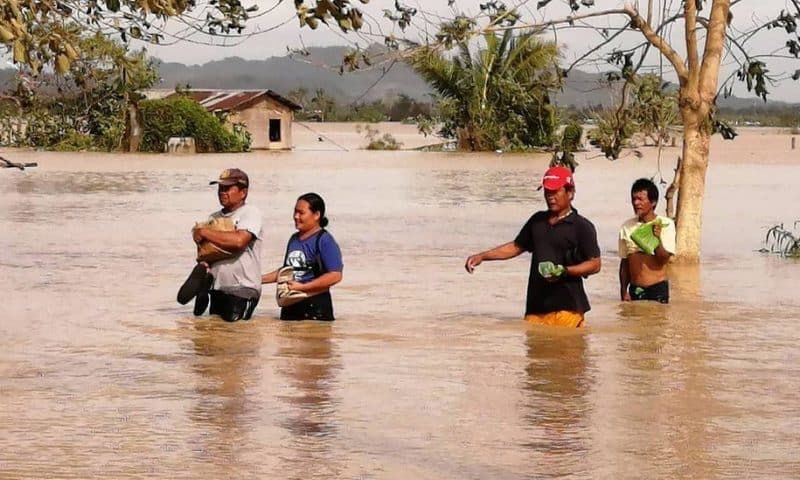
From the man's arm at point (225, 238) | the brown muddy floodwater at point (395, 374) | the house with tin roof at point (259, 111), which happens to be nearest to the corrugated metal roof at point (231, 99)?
the house with tin roof at point (259, 111)

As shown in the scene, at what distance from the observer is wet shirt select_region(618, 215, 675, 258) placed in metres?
11.7

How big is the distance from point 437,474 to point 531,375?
2945mm

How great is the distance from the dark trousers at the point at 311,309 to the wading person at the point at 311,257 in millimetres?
13

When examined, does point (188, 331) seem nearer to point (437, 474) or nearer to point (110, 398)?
point (110, 398)

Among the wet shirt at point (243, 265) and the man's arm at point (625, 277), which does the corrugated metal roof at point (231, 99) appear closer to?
the man's arm at point (625, 277)

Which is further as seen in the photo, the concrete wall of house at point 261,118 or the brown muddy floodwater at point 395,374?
the concrete wall of house at point 261,118

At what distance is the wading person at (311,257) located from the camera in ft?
35.0

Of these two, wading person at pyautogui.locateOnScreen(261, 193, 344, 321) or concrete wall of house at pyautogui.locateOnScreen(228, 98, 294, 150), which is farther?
concrete wall of house at pyautogui.locateOnScreen(228, 98, 294, 150)

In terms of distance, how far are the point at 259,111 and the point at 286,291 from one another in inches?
2010

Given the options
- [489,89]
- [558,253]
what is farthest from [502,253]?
[489,89]

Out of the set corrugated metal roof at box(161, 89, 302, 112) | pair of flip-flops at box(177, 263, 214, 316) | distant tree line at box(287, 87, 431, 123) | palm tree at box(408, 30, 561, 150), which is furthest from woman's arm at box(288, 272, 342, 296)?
distant tree line at box(287, 87, 431, 123)

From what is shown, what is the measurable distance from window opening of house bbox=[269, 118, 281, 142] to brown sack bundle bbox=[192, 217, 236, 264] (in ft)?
171

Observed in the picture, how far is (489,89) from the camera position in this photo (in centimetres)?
5481

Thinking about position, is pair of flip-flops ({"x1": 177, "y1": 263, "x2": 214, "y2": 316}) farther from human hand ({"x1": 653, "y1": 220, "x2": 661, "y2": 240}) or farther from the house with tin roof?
the house with tin roof
